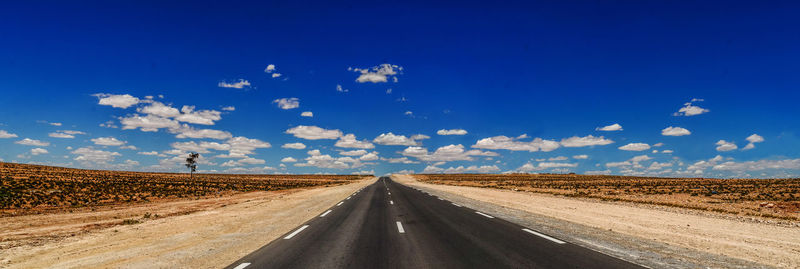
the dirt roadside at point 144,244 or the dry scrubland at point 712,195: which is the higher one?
the dry scrubland at point 712,195

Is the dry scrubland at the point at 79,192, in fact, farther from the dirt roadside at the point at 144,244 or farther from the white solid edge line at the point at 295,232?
the white solid edge line at the point at 295,232

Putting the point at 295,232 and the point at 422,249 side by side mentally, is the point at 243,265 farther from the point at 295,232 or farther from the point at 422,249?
the point at 295,232

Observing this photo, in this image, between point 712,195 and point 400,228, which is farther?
point 712,195

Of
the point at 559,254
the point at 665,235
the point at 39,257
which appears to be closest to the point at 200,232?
the point at 39,257

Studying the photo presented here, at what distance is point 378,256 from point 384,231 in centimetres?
341

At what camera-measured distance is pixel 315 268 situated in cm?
630

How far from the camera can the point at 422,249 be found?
791 centimetres

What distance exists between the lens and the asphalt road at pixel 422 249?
21.6ft

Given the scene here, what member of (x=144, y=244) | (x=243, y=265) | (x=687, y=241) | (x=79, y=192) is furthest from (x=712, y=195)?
(x=79, y=192)

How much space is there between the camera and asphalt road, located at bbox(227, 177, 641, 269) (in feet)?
21.6

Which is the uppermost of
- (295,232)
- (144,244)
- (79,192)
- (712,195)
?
(712,195)

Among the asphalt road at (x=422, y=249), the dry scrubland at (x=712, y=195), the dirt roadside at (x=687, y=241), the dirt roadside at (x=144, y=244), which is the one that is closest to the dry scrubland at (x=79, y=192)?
the dirt roadside at (x=144, y=244)

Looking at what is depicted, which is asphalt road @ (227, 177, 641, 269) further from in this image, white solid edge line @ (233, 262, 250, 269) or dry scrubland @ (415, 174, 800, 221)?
dry scrubland @ (415, 174, 800, 221)

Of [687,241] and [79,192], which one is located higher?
[687,241]
